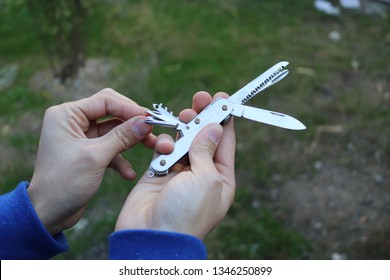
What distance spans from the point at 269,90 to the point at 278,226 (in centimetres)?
122

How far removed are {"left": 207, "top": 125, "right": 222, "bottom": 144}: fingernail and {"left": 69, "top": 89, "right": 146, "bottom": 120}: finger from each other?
30 cm

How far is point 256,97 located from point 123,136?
1998 mm

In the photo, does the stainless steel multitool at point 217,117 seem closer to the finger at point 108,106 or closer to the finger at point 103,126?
the finger at point 108,106

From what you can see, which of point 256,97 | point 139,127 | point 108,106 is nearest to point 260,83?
point 139,127

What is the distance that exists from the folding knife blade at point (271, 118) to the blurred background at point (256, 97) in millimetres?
1147

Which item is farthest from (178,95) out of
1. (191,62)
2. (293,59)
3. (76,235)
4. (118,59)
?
(76,235)

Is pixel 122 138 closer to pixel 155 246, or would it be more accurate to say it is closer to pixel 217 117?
pixel 217 117

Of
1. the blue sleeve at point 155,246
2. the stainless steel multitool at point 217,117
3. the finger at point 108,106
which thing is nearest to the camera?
the blue sleeve at point 155,246

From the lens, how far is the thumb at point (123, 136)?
1827 millimetres

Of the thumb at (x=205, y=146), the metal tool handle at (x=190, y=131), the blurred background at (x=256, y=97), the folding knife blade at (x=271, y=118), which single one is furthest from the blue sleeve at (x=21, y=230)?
the blurred background at (x=256, y=97)

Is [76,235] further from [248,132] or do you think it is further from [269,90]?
[269,90]

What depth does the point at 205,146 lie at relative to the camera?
178cm

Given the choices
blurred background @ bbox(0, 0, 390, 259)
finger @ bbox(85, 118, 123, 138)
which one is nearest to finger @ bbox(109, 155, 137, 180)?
finger @ bbox(85, 118, 123, 138)

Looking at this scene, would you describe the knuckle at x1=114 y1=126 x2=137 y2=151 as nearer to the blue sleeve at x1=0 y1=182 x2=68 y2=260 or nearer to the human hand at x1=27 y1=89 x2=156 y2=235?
the human hand at x1=27 y1=89 x2=156 y2=235
